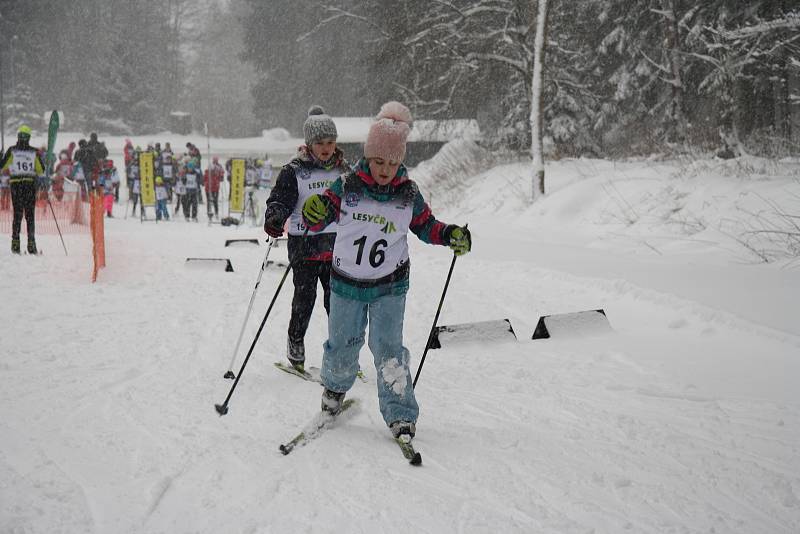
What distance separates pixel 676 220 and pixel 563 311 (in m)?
4.61

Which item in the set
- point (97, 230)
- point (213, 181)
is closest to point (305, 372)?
point (97, 230)

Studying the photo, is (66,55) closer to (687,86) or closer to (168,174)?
(168,174)

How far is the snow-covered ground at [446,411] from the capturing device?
3.02m

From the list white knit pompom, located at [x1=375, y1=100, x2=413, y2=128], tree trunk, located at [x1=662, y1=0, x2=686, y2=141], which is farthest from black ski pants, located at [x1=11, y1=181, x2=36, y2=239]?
tree trunk, located at [x1=662, y1=0, x2=686, y2=141]

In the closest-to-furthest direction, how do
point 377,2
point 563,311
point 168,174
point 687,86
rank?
1. point 563,311
2. point 168,174
3. point 687,86
4. point 377,2

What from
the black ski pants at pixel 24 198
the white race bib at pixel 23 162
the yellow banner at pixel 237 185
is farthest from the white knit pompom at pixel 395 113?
the yellow banner at pixel 237 185

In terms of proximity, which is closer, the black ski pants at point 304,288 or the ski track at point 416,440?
the ski track at point 416,440

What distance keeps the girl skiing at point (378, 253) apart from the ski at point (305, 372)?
1.20 metres

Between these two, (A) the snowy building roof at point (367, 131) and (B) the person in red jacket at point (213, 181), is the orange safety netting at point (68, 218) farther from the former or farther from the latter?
(A) the snowy building roof at point (367, 131)

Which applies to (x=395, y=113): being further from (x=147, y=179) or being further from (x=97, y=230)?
(x=147, y=179)

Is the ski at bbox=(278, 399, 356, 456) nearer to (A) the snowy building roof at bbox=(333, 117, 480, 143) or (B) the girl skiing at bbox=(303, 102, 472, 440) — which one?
(B) the girl skiing at bbox=(303, 102, 472, 440)

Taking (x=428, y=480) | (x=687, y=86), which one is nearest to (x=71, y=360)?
(x=428, y=480)

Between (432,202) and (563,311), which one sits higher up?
(432,202)

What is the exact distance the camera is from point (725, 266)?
804 cm
